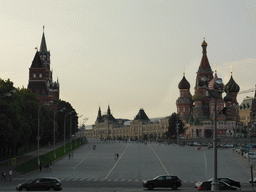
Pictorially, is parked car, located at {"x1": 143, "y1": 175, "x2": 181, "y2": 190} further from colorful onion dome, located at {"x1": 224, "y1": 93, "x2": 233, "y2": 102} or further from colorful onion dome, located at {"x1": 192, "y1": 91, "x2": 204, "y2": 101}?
colorful onion dome, located at {"x1": 224, "y1": 93, "x2": 233, "y2": 102}

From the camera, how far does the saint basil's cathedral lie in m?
179

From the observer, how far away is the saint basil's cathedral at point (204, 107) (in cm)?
17888

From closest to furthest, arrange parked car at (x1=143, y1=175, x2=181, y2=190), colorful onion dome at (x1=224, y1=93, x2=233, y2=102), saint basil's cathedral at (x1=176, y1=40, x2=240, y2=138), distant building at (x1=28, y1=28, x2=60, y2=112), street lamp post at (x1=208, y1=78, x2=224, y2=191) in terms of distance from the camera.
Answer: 1. street lamp post at (x1=208, y1=78, x2=224, y2=191)
2. parked car at (x1=143, y1=175, x2=181, y2=190)
3. distant building at (x1=28, y1=28, x2=60, y2=112)
4. saint basil's cathedral at (x1=176, y1=40, x2=240, y2=138)
5. colorful onion dome at (x1=224, y1=93, x2=233, y2=102)

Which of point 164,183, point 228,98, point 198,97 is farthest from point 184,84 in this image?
point 164,183

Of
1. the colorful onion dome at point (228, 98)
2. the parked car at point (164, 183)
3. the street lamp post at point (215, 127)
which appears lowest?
the parked car at point (164, 183)

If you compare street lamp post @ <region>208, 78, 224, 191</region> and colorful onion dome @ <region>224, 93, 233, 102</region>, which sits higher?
colorful onion dome @ <region>224, 93, 233, 102</region>

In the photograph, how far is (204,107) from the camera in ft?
621

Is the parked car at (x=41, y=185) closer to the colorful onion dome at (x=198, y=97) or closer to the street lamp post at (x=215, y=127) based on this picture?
the street lamp post at (x=215, y=127)

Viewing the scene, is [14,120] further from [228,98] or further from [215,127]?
[228,98]

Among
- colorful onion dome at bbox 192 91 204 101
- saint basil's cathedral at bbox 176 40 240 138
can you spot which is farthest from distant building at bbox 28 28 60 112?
colorful onion dome at bbox 192 91 204 101

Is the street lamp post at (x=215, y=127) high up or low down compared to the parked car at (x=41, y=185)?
up

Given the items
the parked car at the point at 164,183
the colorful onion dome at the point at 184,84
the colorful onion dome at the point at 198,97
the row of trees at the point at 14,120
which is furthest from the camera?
the colorful onion dome at the point at 184,84

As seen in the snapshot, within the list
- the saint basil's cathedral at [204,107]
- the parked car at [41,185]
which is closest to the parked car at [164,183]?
the parked car at [41,185]

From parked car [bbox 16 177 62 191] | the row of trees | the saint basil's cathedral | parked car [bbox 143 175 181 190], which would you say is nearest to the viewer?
parked car [bbox 16 177 62 191]
